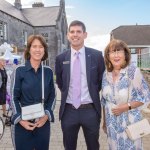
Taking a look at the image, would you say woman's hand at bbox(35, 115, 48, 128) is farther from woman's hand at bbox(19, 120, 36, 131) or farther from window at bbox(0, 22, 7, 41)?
window at bbox(0, 22, 7, 41)

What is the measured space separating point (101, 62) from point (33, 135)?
128 cm

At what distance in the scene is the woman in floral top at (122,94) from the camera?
3801 mm

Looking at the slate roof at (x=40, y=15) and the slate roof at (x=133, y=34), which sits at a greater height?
the slate roof at (x=40, y=15)

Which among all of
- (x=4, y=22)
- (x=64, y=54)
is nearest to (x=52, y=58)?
(x=4, y=22)

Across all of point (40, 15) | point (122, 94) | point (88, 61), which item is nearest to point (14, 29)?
point (40, 15)

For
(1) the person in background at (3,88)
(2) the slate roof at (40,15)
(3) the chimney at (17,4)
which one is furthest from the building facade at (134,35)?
(1) the person in background at (3,88)

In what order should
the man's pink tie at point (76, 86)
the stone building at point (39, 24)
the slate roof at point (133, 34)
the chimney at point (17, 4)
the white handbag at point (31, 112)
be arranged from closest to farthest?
1. the white handbag at point (31, 112)
2. the man's pink tie at point (76, 86)
3. the stone building at point (39, 24)
4. the chimney at point (17, 4)
5. the slate roof at point (133, 34)

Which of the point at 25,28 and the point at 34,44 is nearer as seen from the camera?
the point at 34,44

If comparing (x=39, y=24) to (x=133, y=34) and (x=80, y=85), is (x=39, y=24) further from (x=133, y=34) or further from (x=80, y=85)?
(x=80, y=85)

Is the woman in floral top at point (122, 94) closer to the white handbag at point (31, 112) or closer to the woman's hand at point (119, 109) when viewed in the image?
the woman's hand at point (119, 109)

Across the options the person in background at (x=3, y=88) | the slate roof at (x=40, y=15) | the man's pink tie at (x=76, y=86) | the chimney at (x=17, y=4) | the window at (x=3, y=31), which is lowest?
the person in background at (x=3, y=88)

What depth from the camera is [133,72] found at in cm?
382

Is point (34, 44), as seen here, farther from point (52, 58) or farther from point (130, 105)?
point (52, 58)

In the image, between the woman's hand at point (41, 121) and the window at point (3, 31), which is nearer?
the woman's hand at point (41, 121)
